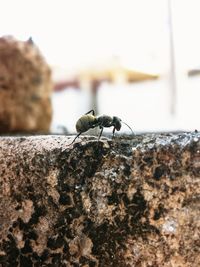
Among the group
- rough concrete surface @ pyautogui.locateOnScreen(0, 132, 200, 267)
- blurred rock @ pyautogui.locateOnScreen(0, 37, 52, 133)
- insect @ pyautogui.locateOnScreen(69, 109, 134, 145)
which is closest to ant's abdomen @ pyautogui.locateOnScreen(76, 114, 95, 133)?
insect @ pyautogui.locateOnScreen(69, 109, 134, 145)

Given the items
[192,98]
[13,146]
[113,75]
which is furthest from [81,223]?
[113,75]

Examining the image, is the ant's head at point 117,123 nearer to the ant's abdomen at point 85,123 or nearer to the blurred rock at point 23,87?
the ant's abdomen at point 85,123

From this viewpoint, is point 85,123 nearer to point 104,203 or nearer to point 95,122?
point 95,122

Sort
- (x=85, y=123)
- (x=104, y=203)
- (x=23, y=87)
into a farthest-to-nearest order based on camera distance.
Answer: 1. (x=23, y=87)
2. (x=85, y=123)
3. (x=104, y=203)

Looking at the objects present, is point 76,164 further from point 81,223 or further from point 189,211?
point 189,211

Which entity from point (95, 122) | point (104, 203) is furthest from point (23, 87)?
point (104, 203)

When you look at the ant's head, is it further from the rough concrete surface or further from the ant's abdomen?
the rough concrete surface

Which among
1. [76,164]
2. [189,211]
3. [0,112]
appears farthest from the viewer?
[0,112]
